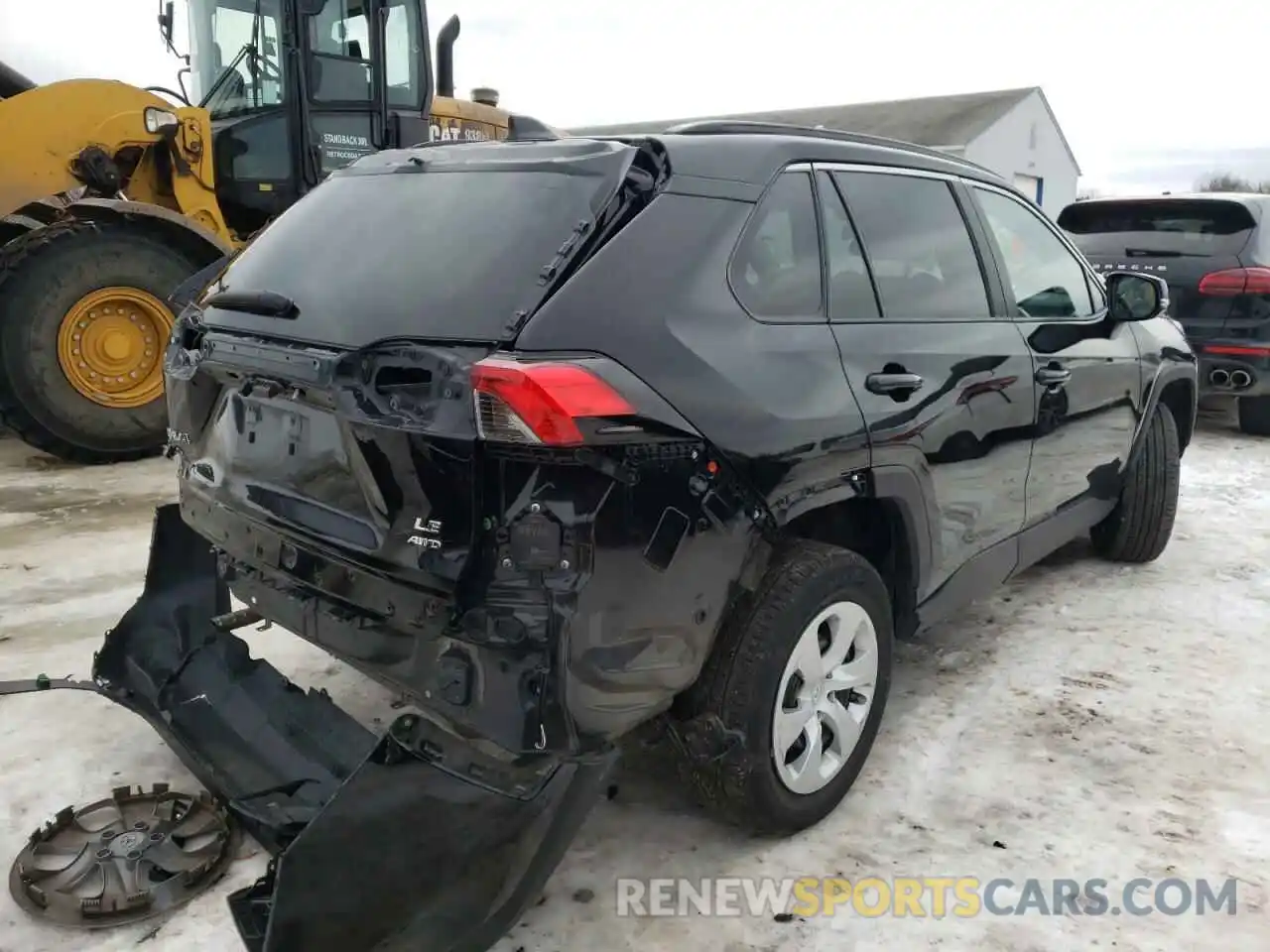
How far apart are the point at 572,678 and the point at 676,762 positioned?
0.68 meters

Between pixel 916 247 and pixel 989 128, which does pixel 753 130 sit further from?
pixel 989 128

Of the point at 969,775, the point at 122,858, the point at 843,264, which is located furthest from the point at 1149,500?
the point at 122,858

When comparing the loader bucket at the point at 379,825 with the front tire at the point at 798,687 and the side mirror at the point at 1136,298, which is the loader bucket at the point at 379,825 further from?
the side mirror at the point at 1136,298

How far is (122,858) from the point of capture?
2.53 m

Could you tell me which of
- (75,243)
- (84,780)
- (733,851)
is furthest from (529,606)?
(75,243)

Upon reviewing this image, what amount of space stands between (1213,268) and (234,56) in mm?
7210

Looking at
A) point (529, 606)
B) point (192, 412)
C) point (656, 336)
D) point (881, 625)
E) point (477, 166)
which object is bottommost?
point (881, 625)

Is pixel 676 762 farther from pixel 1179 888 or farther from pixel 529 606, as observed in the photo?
pixel 1179 888

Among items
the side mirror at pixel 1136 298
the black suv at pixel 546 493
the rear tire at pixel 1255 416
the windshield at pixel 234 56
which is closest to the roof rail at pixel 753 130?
the black suv at pixel 546 493

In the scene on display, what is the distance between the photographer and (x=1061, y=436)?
12.4 feet

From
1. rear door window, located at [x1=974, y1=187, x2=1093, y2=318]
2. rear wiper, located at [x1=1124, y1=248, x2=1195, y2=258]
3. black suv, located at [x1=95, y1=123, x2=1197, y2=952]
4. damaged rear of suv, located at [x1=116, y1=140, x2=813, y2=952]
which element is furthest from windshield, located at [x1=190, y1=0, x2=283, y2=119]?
rear wiper, located at [x1=1124, y1=248, x2=1195, y2=258]

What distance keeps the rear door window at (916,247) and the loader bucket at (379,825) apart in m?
1.66

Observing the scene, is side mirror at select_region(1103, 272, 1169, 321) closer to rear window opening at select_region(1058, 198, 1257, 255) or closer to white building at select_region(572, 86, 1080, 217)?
rear window opening at select_region(1058, 198, 1257, 255)

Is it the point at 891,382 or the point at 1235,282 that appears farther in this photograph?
the point at 1235,282
